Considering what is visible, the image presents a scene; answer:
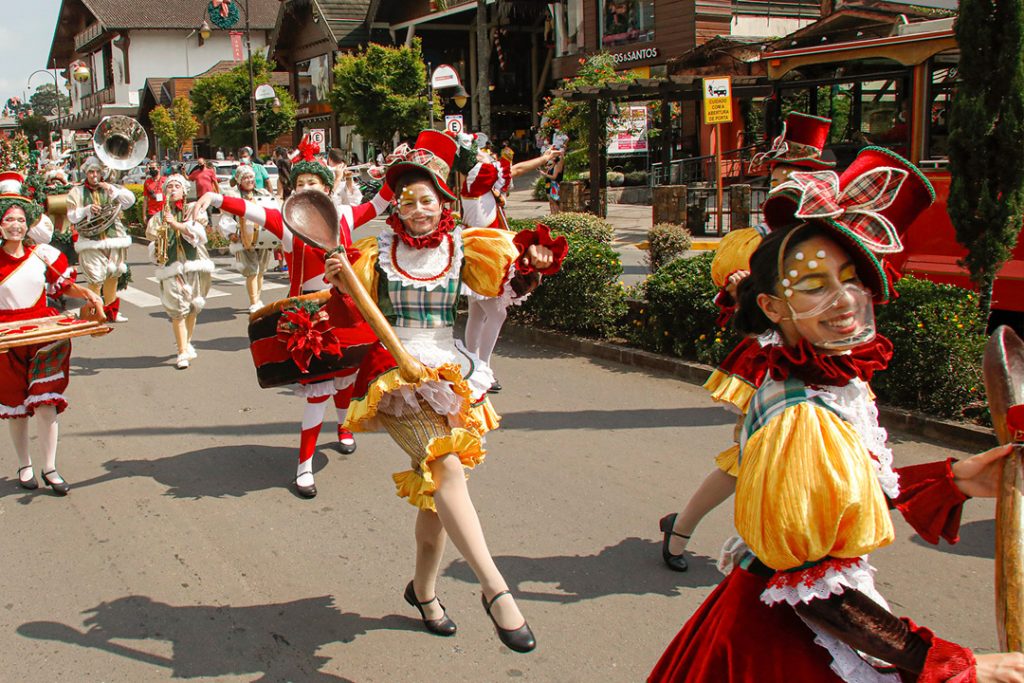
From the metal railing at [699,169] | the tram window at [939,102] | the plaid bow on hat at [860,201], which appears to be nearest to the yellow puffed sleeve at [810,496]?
the plaid bow on hat at [860,201]

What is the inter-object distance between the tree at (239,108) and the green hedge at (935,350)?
36234 mm

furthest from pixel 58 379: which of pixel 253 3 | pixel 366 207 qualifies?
pixel 253 3

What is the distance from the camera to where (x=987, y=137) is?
21.7ft

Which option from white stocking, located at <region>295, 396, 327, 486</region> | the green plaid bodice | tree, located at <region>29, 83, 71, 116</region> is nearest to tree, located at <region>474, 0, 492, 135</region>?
white stocking, located at <region>295, 396, 327, 486</region>

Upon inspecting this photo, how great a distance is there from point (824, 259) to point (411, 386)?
1.93 metres

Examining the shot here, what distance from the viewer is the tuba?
11.2 metres

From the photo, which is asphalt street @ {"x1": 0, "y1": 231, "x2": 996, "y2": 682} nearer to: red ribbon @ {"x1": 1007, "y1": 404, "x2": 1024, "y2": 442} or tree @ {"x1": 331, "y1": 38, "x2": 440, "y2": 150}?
red ribbon @ {"x1": 1007, "y1": 404, "x2": 1024, "y2": 442}

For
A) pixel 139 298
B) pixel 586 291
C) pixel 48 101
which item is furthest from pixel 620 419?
pixel 48 101

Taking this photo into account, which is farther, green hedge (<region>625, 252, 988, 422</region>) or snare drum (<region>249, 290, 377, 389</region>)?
green hedge (<region>625, 252, 988, 422</region>)

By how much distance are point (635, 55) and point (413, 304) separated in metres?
24.7

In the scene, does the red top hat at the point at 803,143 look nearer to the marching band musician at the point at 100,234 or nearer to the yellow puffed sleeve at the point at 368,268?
the yellow puffed sleeve at the point at 368,268

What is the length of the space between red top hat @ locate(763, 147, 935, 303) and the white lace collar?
6.07 ft

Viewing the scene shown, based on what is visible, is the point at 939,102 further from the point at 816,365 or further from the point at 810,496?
the point at 810,496

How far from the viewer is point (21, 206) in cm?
564
